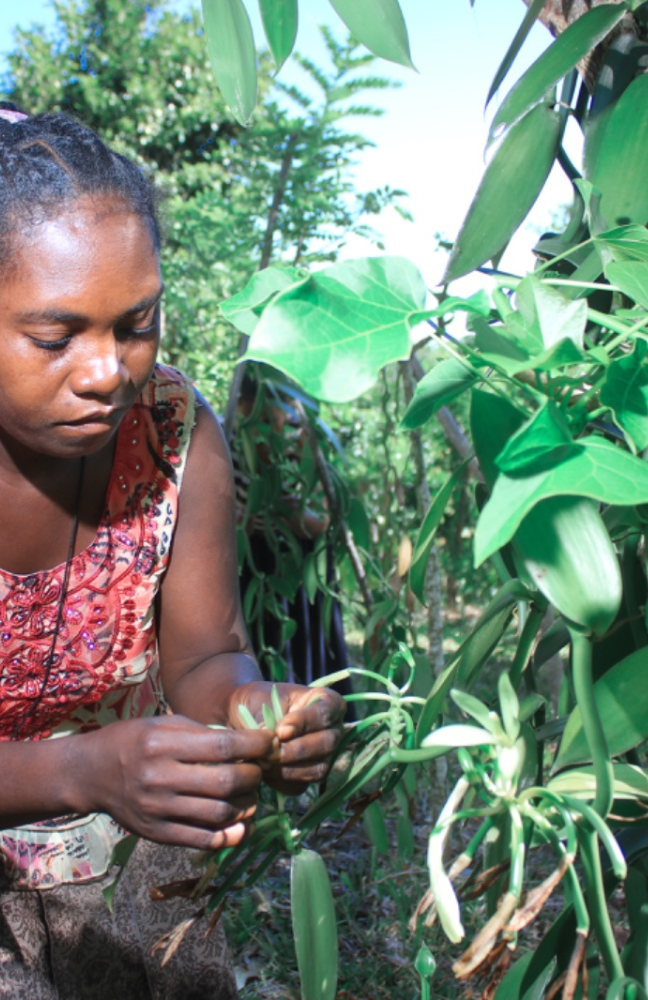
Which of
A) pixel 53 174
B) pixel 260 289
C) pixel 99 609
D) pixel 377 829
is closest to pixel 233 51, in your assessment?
pixel 53 174

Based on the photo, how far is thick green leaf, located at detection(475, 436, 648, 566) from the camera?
0.26 metres

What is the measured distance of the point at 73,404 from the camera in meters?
0.57

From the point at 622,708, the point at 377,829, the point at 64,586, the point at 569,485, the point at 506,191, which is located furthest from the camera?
the point at 377,829

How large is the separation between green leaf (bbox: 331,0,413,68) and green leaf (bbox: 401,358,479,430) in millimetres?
190

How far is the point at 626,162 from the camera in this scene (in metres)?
0.46

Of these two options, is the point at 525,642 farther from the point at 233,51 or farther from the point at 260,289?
the point at 233,51

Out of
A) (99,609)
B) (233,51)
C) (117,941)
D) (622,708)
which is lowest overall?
(117,941)

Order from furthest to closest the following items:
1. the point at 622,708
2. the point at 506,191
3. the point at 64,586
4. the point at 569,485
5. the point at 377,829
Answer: the point at 377,829
the point at 64,586
the point at 506,191
the point at 622,708
the point at 569,485

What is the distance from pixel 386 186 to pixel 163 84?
541 cm

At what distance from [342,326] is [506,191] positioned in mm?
253

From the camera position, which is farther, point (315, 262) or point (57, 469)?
point (315, 262)

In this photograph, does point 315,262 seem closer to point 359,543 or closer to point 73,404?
point 359,543

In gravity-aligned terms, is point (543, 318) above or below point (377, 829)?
above

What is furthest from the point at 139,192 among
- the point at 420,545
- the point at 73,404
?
the point at 420,545
